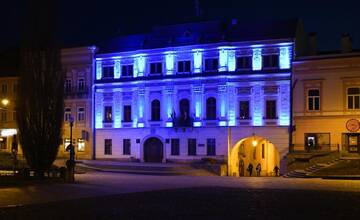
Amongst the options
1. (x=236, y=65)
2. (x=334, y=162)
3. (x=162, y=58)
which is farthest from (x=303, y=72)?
(x=162, y=58)

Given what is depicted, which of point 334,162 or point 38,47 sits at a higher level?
point 38,47

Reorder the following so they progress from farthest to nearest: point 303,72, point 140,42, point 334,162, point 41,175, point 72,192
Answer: point 140,42
point 303,72
point 334,162
point 41,175
point 72,192

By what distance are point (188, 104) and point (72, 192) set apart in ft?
89.5

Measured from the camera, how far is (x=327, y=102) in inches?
1870

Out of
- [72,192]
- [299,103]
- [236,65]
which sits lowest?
[72,192]

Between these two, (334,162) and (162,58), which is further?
(162,58)

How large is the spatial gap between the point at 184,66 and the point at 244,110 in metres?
6.96

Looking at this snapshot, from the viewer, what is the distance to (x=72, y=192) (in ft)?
86.3

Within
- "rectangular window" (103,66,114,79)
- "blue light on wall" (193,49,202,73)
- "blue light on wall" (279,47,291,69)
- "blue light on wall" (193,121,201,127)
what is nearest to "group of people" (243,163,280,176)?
"blue light on wall" (193,121,201,127)

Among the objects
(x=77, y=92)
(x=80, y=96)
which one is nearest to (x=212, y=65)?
(x=80, y=96)

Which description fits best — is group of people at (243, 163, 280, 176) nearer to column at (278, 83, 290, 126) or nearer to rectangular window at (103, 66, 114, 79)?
column at (278, 83, 290, 126)

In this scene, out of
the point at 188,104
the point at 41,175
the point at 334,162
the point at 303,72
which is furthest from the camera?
the point at 188,104

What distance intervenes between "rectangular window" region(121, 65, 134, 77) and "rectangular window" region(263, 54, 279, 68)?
13145 millimetres

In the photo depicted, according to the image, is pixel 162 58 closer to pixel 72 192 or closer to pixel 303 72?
pixel 303 72
